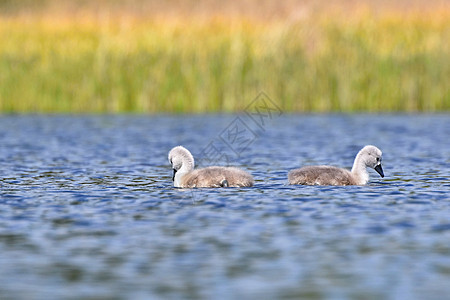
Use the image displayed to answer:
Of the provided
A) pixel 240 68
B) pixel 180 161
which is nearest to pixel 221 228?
pixel 180 161

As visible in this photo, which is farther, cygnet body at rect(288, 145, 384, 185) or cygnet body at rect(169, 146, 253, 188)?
cygnet body at rect(288, 145, 384, 185)

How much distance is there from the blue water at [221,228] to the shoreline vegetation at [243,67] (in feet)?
16.8

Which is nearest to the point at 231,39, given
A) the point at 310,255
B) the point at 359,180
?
the point at 359,180

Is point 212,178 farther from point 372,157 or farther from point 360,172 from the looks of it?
point 372,157

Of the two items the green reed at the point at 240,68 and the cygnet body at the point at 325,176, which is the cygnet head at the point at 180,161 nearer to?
the cygnet body at the point at 325,176

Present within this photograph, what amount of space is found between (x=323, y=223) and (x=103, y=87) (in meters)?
13.4

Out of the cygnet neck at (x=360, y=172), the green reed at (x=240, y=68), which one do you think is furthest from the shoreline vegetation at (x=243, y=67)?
the cygnet neck at (x=360, y=172)

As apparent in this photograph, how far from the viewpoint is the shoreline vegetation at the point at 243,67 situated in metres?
20.7

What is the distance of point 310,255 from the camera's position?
7.21m

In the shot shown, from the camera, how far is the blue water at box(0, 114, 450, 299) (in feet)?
20.9

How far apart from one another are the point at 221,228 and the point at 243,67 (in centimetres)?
1297

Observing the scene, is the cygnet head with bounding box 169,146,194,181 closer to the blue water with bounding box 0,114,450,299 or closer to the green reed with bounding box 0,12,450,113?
the blue water with bounding box 0,114,450,299

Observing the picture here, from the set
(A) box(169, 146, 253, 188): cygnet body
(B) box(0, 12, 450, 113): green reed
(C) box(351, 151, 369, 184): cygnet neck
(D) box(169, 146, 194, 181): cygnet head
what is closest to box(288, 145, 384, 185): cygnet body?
(C) box(351, 151, 369, 184): cygnet neck

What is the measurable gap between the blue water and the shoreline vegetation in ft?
16.8
